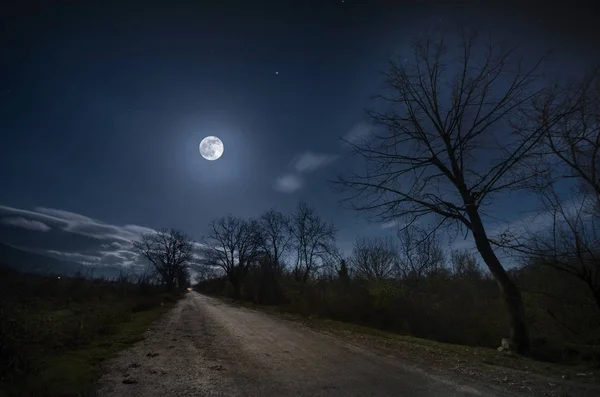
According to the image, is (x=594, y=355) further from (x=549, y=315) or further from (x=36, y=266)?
(x=36, y=266)

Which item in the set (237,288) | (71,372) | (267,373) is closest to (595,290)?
(267,373)

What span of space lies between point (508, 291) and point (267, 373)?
758 centimetres

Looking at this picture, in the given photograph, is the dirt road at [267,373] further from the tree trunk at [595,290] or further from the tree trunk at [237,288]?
the tree trunk at [237,288]

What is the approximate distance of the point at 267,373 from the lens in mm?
6070

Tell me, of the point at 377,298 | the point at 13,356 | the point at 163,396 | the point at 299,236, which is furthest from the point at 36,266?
the point at 299,236

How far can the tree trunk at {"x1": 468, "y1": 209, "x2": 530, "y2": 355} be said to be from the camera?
8.58 m

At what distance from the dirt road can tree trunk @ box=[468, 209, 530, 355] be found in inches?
160

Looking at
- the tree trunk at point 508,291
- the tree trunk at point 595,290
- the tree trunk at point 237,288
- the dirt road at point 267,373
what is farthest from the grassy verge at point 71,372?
the tree trunk at point 237,288

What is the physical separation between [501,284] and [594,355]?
11.8ft

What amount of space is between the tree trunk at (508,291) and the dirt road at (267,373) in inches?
160

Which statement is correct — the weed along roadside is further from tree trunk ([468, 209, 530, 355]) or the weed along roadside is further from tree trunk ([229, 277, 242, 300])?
tree trunk ([229, 277, 242, 300])

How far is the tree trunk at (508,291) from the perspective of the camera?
8578mm

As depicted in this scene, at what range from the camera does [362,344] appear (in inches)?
386

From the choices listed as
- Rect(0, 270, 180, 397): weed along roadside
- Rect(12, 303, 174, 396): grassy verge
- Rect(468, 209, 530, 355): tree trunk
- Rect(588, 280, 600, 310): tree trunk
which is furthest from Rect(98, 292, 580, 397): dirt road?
Rect(588, 280, 600, 310): tree trunk
